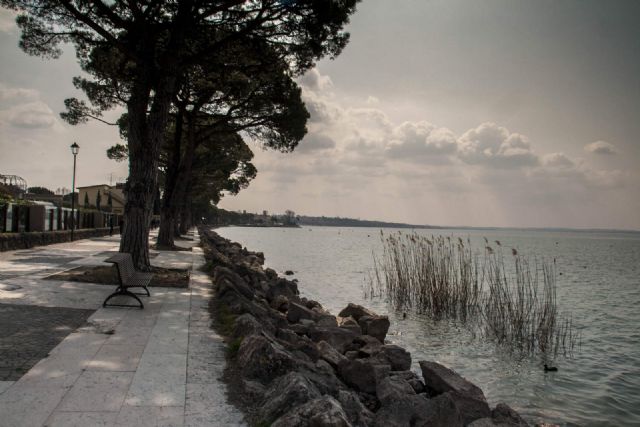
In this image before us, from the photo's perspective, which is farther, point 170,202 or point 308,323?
point 170,202

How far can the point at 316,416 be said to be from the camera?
3273mm

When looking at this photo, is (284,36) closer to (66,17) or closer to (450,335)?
(66,17)

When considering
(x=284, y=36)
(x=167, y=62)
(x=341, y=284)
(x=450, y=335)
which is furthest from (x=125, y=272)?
(x=341, y=284)

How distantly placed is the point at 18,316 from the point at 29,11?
968 centimetres

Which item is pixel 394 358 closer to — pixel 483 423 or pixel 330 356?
pixel 330 356

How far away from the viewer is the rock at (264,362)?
14.8ft

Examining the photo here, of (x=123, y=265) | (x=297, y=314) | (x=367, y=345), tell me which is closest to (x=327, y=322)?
(x=297, y=314)

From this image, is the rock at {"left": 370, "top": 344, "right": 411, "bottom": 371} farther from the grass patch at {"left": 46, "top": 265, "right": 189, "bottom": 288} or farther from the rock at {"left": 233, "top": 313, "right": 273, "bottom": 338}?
the grass patch at {"left": 46, "top": 265, "right": 189, "bottom": 288}

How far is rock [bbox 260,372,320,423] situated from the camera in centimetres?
361

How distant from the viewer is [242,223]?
183 m

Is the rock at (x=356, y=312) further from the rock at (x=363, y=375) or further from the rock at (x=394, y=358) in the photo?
the rock at (x=363, y=375)

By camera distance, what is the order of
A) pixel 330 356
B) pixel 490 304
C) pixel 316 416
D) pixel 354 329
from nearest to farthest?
pixel 316 416, pixel 330 356, pixel 354 329, pixel 490 304

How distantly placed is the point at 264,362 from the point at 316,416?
55.2 inches

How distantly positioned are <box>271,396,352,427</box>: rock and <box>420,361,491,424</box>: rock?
2.59 metres
